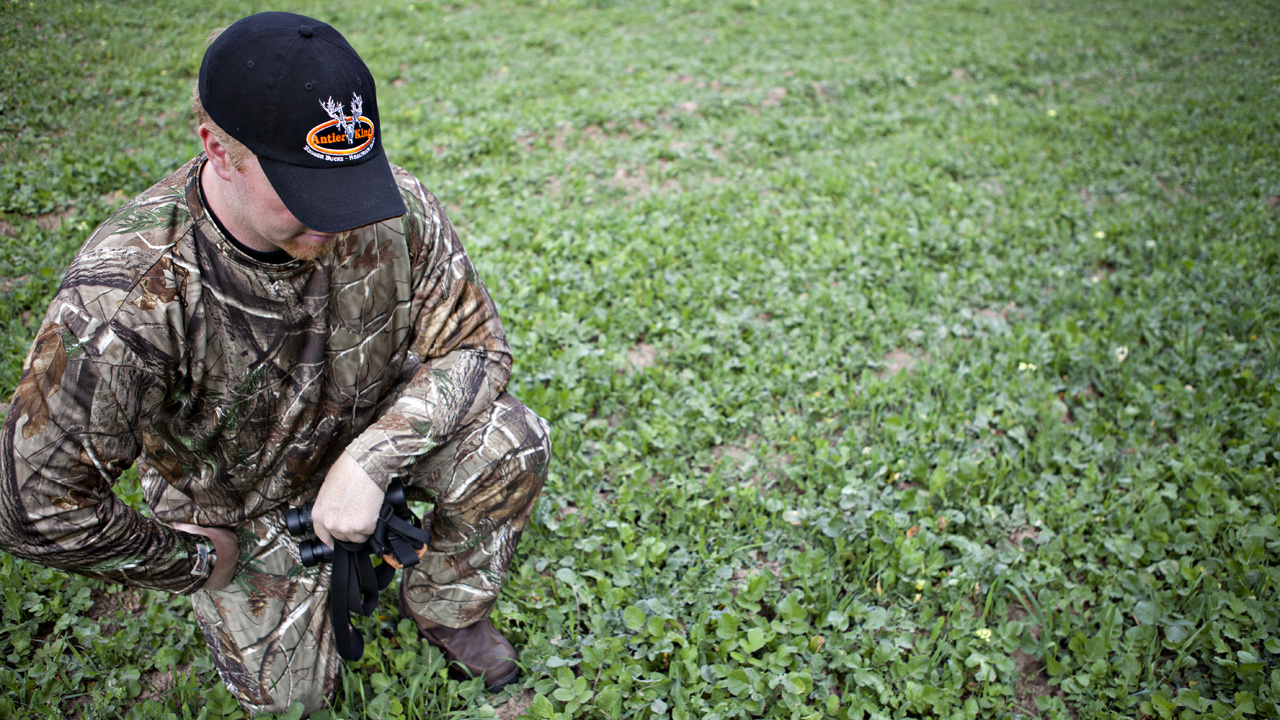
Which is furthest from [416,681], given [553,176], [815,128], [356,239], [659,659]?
[815,128]

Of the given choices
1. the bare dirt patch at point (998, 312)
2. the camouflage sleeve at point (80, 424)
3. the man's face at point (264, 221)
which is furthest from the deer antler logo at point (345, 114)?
the bare dirt patch at point (998, 312)

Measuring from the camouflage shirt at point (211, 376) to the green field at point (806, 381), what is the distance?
28.6 inches

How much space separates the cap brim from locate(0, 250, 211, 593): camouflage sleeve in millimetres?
398

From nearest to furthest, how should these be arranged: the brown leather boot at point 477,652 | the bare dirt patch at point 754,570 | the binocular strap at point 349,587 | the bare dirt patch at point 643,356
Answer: the binocular strap at point 349,587
the brown leather boot at point 477,652
the bare dirt patch at point 754,570
the bare dirt patch at point 643,356

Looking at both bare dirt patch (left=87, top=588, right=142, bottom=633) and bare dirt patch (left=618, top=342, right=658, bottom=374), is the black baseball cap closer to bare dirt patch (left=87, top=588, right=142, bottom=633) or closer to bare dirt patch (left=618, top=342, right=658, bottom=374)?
bare dirt patch (left=87, top=588, right=142, bottom=633)

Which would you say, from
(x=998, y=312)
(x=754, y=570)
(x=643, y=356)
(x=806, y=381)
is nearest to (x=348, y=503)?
(x=754, y=570)

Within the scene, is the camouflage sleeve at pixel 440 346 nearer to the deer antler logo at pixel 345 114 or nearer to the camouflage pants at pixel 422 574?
the camouflage pants at pixel 422 574

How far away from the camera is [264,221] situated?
5.25 ft

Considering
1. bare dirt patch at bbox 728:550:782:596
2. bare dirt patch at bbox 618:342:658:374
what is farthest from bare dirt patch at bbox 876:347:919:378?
bare dirt patch at bbox 728:550:782:596

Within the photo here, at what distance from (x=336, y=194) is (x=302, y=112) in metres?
0.18

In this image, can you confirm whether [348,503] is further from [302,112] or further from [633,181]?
[633,181]

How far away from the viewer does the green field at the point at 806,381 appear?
91.0 inches

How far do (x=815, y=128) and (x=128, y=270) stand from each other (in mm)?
6473

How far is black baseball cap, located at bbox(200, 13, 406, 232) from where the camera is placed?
1.48 metres
